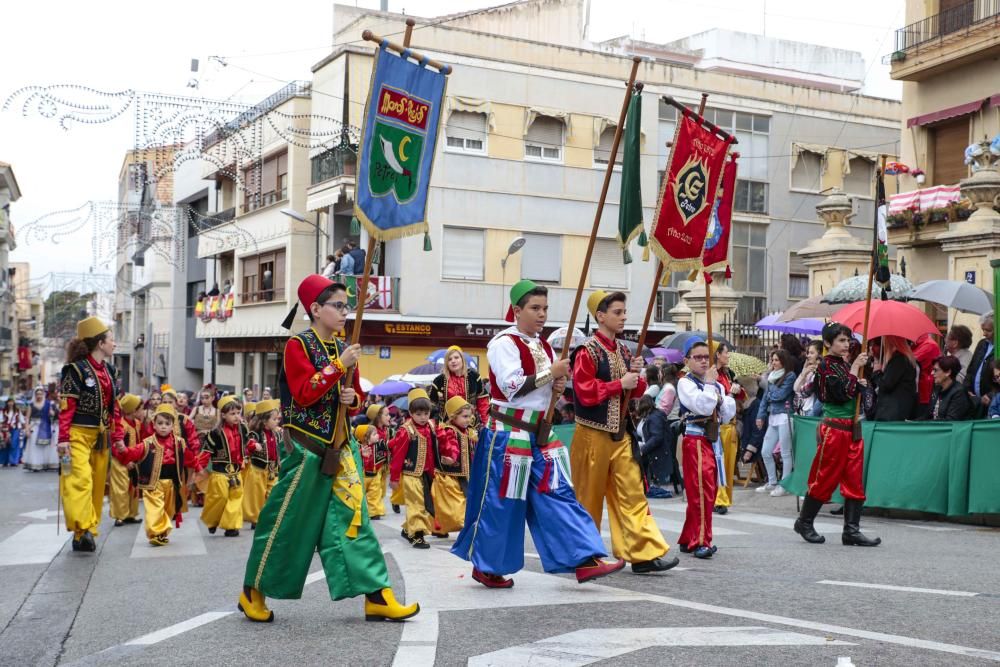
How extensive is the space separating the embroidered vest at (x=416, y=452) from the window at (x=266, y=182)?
27.2m

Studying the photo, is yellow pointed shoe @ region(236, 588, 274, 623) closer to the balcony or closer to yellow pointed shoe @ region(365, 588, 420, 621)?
yellow pointed shoe @ region(365, 588, 420, 621)

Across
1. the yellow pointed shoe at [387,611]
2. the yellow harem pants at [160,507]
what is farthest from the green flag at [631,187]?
the yellow harem pants at [160,507]

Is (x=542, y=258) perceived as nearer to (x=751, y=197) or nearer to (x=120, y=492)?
(x=751, y=197)

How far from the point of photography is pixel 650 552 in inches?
294

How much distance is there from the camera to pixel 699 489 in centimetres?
861

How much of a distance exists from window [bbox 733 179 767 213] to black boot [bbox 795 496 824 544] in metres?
26.9

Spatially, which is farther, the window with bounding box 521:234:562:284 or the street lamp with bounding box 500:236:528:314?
the window with bounding box 521:234:562:284

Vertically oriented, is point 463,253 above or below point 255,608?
above

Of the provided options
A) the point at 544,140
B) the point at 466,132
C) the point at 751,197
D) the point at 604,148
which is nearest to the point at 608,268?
the point at 604,148

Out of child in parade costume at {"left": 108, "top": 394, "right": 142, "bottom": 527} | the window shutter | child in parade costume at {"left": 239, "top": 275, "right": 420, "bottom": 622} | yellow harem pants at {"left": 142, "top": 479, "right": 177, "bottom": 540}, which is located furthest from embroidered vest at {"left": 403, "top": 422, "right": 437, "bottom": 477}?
the window shutter

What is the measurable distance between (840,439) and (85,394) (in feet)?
20.7

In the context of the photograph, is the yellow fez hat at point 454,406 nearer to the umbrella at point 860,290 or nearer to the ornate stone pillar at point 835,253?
the umbrella at point 860,290

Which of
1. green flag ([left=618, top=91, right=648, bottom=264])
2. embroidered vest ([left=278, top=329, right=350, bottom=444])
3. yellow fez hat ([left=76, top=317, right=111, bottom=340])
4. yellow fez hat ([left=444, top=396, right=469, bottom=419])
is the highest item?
green flag ([left=618, top=91, right=648, bottom=264])

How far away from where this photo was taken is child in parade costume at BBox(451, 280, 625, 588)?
22.6ft
